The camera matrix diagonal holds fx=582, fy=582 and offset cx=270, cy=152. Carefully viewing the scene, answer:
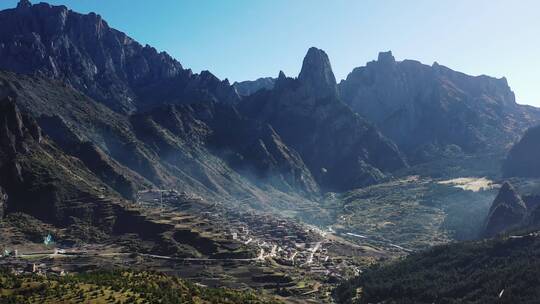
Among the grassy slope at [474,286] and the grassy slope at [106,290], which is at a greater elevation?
the grassy slope at [106,290]

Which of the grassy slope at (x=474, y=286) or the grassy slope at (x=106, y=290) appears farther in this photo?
the grassy slope at (x=474, y=286)

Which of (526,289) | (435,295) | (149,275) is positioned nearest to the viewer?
(149,275)

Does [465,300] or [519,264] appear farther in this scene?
[519,264]

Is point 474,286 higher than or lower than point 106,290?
lower

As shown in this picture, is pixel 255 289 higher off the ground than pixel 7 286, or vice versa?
pixel 7 286

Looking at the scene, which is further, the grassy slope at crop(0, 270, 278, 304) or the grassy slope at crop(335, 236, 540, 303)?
the grassy slope at crop(335, 236, 540, 303)

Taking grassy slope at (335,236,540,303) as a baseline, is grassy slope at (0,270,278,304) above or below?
above

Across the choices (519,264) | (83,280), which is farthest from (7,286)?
(519,264)

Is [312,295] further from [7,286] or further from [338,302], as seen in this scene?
[7,286]

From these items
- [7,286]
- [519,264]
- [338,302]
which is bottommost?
[338,302]

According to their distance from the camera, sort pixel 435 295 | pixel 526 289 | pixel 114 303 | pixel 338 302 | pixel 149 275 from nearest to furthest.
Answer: pixel 114 303
pixel 149 275
pixel 526 289
pixel 435 295
pixel 338 302

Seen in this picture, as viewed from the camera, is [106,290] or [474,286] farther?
[474,286]
